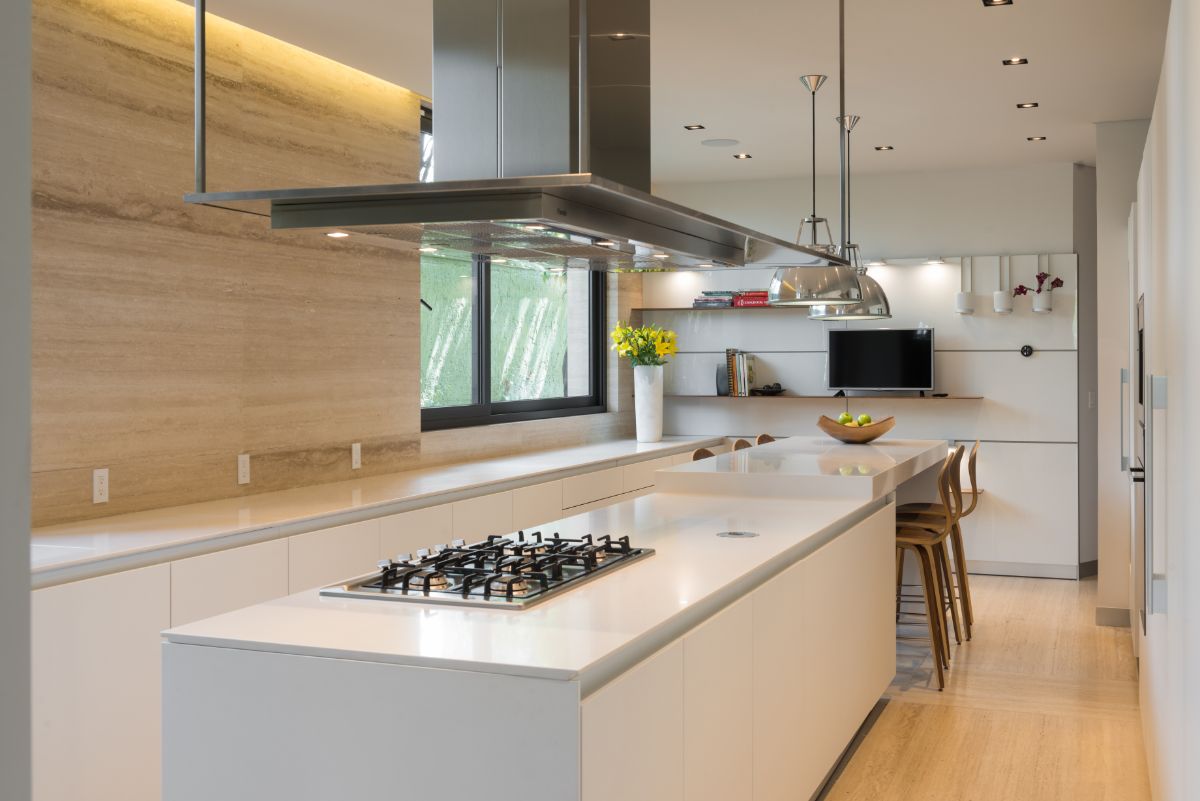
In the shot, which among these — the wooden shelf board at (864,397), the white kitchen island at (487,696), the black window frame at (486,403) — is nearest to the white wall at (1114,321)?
the wooden shelf board at (864,397)

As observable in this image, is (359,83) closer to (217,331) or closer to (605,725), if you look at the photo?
(217,331)

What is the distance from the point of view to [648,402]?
7.74 meters

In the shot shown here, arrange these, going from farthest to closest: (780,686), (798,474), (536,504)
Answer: (536,504) → (798,474) → (780,686)

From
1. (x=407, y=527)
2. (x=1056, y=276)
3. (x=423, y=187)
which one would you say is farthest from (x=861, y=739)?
(x=1056, y=276)

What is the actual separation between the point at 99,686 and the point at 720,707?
5.42 feet

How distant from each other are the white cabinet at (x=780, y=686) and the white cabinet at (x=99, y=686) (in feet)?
5.46

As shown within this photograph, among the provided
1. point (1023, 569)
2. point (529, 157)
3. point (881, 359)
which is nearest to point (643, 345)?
point (881, 359)

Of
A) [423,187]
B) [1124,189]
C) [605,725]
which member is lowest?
[605,725]

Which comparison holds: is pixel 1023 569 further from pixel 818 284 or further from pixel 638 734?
pixel 638 734

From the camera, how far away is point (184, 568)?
324 centimetres

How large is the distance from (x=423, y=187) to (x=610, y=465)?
4136mm

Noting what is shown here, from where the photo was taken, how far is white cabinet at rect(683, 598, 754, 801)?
2.45 metres

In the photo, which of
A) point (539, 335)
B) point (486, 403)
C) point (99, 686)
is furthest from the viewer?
point (539, 335)

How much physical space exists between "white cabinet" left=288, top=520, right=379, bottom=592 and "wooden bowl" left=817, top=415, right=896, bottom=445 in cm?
284
